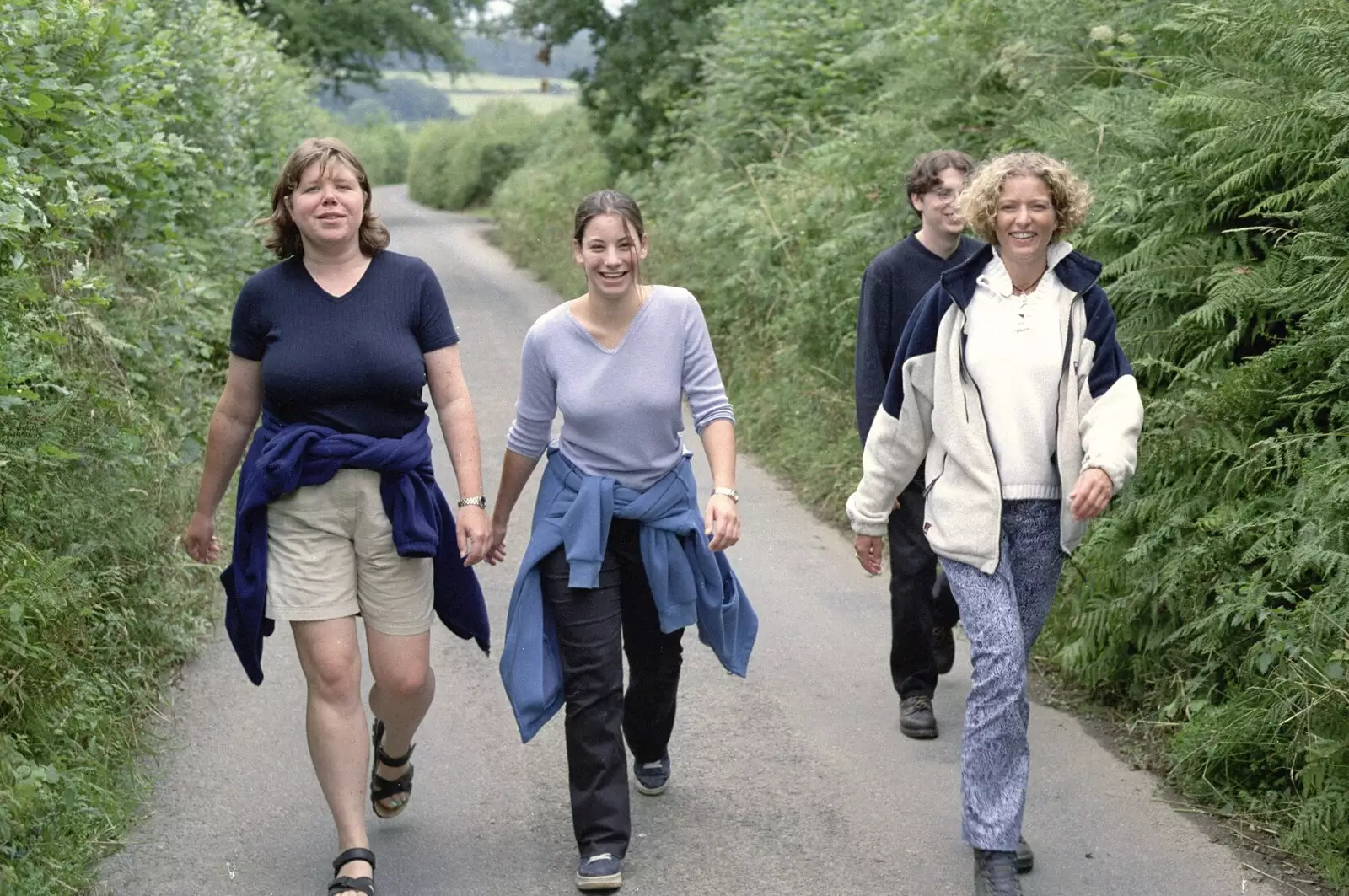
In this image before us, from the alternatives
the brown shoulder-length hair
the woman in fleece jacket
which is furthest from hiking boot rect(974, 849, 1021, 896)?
the brown shoulder-length hair

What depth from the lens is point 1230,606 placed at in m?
5.43

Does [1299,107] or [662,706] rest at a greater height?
[1299,107]

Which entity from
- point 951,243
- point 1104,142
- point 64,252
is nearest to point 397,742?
point 951,243

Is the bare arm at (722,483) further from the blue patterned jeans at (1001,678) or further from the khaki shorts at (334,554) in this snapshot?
the khaki shorts at (334,554)

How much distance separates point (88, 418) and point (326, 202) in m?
2.53

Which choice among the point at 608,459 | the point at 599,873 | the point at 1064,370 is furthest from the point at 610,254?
the point at 599,873

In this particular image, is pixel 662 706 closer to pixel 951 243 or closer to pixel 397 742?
pixel 397 742

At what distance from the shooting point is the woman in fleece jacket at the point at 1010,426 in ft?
14.9

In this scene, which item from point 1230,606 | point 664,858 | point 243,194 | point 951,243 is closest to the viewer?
point 664,858

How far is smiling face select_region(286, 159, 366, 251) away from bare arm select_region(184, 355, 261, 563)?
1.49ft

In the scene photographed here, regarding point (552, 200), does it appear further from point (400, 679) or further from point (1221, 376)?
point (400, 679)

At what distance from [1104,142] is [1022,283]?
3398 mm

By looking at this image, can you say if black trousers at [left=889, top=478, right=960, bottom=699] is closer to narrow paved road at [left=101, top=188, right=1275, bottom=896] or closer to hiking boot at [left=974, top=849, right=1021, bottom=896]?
narrow paved road at [left=101, top=188, right=1275, bottom=896]

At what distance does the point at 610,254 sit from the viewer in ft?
15.7
